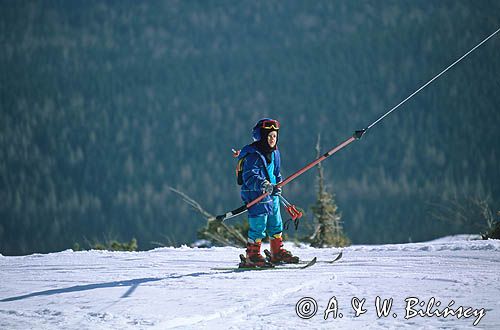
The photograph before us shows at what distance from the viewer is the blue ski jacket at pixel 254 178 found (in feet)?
26.6

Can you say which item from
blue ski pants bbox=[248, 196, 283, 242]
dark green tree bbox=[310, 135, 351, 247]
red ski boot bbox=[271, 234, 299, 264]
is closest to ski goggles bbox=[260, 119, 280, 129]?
blue ski pants bbox=[248, 196, 283, 242]

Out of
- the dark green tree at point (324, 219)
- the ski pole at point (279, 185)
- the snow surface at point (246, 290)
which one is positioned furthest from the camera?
the dark green tree at point (324, 219)

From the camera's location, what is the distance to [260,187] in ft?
26.5

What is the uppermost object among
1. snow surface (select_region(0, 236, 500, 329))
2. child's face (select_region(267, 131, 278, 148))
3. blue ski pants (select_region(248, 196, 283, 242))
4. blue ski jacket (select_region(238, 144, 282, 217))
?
child's face (select_region(267, 131, 278, 148))

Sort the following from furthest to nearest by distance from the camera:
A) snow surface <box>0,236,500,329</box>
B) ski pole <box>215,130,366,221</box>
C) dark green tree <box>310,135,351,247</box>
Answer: dark green tree <box>310,135,351,247</box>, ski pole <box>215,130,366,221</box>, snow surface <box>0,236,500,329</box>

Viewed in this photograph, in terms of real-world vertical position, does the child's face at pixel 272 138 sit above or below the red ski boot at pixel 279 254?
above

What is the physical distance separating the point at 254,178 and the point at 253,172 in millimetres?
80

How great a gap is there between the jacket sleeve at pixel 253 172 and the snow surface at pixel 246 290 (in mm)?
1201

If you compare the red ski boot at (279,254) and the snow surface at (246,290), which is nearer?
the snow surface at (246,290)

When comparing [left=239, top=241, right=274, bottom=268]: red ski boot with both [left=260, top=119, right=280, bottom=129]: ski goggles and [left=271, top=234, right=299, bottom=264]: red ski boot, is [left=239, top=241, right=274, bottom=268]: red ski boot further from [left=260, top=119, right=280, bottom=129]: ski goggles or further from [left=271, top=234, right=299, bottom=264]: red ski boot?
[left=260, top=119, right=280, bottom=129]: ski goggles

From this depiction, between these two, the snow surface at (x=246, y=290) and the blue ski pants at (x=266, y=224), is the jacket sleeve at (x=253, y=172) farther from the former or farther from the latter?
the snow surface at (x=246, y=290)

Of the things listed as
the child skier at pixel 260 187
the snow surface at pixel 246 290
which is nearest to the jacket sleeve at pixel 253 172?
the child skier at pixel 260 187

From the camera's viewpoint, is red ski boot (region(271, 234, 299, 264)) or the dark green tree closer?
red ski boot (region(271, 234, 299, 264))

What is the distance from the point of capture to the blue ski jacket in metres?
8.09
